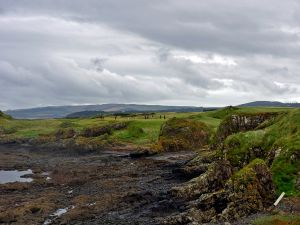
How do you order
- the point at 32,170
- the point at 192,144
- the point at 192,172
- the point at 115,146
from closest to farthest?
the point at 192,172
the point at 32,170
the point at 192,144
the point at 115,146

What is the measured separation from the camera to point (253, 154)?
58.8 m

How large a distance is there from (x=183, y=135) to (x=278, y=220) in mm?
73178

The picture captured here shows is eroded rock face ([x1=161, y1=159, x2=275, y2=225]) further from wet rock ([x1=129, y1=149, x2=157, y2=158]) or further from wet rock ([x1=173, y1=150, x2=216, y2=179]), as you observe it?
wet rock ([x1=129, y1=149, x2=157, y2=158])

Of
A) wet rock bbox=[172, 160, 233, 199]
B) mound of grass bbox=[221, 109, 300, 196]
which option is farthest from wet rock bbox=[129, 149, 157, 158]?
wet rock bbox=[172, 160, 233, 199]

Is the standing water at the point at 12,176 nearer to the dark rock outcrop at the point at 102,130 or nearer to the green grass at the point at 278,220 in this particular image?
the dark rock outcrop at the point at 102,130

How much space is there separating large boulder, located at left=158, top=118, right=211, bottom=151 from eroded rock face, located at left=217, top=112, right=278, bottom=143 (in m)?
24.3

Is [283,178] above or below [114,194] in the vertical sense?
above

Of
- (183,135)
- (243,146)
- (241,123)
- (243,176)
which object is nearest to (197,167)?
(243,146)

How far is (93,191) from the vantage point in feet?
202

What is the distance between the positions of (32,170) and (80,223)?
1935 inches

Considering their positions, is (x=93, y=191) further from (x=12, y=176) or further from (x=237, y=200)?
(x=12, y=176)

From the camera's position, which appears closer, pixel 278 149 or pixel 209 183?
pixel 209 183

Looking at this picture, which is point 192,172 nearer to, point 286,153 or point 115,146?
point 286,153

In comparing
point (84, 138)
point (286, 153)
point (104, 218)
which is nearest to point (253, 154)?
point (286, 153)
